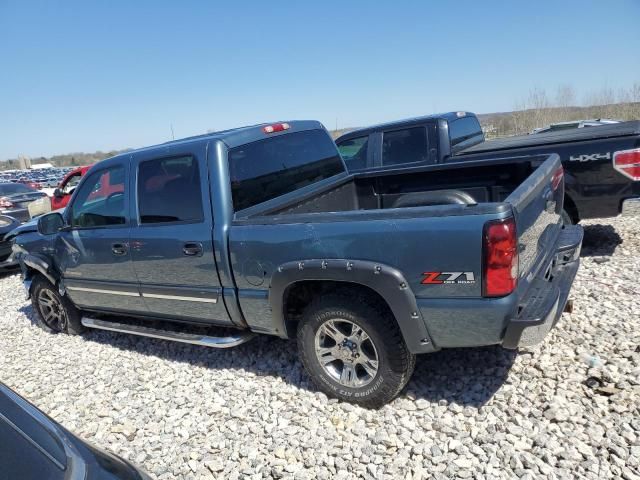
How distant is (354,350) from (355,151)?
15.0 feet

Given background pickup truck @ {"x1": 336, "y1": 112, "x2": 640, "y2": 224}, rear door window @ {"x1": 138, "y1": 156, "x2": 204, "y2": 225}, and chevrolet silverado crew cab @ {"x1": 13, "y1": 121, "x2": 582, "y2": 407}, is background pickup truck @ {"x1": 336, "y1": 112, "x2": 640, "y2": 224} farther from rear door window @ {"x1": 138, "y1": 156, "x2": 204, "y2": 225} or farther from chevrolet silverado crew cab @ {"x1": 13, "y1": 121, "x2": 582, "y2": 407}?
rear door window @ {"x1": 138, "y1": 156, "x2": 204, "y2": 225}

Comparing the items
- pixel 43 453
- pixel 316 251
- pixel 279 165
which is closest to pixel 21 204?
pixel 279 165

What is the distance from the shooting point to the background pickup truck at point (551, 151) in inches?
197

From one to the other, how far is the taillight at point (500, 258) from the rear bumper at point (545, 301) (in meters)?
0.20

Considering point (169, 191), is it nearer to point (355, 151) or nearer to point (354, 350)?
point (354, 350)

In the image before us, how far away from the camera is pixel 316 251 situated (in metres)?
2.97

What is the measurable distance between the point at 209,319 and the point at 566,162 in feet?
13.6

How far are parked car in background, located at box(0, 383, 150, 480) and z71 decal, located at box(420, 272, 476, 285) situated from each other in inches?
66.1

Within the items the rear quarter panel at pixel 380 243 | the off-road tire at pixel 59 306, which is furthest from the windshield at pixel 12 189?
the rear quarter panel at pixel 380 243

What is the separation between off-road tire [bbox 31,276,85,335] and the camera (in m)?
5.12

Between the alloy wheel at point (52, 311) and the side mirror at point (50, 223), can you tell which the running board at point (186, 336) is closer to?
the alloy wheel at point (52, 311)

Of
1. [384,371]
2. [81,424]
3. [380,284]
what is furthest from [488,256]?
[81,424]

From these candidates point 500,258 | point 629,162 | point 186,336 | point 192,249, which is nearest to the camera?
point 500,258

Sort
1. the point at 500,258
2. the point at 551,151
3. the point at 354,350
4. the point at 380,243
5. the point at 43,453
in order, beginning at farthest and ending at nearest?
the point at 551,151
the point at 354,350
the point at 380,243
the point at 500,258
the point at 43,453
